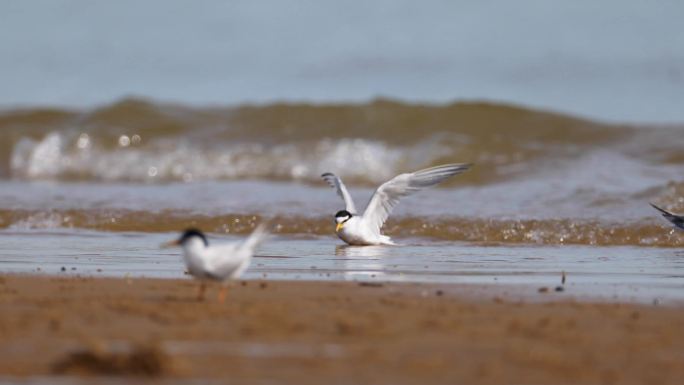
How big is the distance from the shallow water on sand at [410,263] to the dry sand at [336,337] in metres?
0.85

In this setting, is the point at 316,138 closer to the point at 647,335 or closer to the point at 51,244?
the point at 51,244

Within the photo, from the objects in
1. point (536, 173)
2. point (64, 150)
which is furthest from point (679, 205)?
point (64, 150)

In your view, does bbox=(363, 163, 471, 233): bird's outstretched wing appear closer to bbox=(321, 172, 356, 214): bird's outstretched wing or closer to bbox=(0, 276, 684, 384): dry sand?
bbox=(321, 172, 356, 214): bird's outstretched wing

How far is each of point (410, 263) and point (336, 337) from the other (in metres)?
3.77

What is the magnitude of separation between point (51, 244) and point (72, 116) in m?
14.0

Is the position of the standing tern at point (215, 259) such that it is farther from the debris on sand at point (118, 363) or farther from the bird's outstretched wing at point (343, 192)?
the bird's outstretched wing at point (343, 192)

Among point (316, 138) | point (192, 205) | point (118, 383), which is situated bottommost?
point (118, 383)

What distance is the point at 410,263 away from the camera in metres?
8.31

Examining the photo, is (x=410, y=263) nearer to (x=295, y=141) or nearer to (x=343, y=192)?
(x=343, y=192)

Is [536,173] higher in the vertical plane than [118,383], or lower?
higher

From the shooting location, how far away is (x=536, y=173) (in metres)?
16.1

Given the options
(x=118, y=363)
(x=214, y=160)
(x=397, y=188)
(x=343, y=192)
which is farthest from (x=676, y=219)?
(x=214, y=160)

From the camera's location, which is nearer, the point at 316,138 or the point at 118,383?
the point at 118,383

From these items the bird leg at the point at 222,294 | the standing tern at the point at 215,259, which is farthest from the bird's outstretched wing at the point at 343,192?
the standing tern at the point at 215,259
